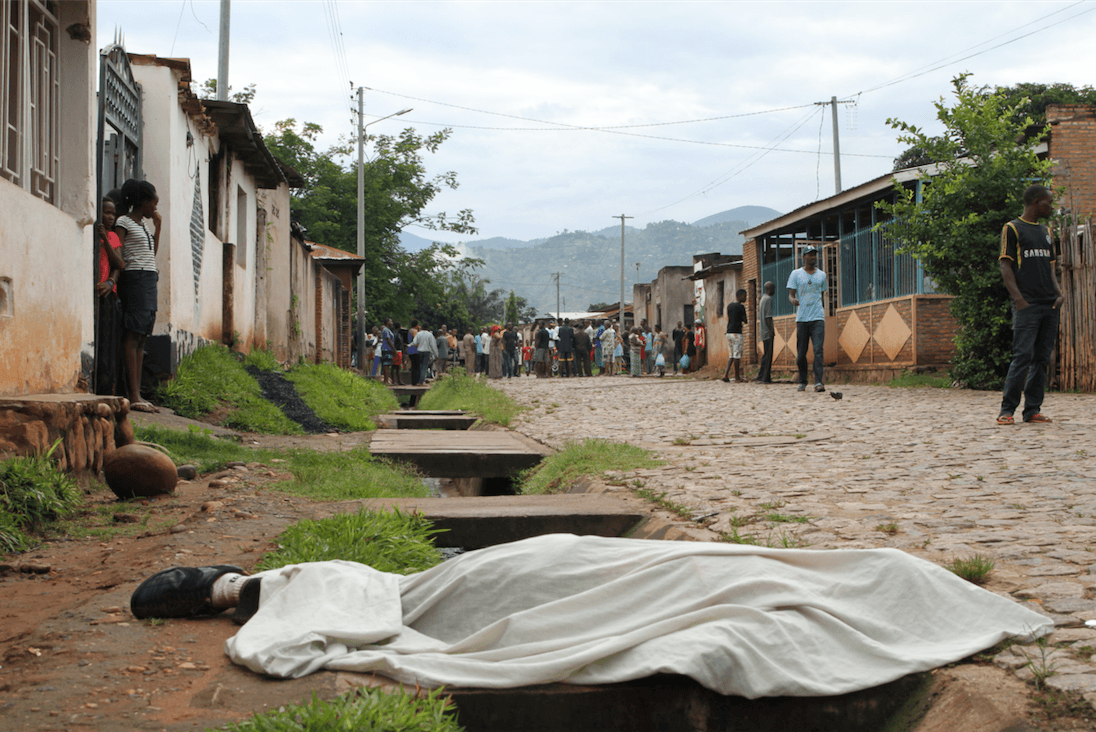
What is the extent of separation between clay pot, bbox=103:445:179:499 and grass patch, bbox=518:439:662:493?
89.9 inches

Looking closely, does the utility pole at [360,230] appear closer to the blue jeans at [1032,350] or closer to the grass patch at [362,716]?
the blue jeans at [1032,350]

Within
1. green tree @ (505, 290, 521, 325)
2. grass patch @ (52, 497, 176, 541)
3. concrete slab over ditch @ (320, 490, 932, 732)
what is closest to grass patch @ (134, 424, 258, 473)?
grass patch @ (52, 497, 176, 541)

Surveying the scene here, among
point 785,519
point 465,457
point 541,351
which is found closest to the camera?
point 785,519

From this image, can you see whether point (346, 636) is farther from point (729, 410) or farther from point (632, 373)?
point (632, 373)

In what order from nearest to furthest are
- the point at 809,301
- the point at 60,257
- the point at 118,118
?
the point at 60,257
the point at 118,118
the point at 809,301

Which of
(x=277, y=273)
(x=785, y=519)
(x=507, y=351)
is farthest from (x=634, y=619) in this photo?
(x=507, y=351)

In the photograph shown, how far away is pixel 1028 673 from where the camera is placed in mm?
2062

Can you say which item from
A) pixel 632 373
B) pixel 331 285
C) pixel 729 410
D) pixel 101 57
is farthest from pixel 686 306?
pixel 101 57

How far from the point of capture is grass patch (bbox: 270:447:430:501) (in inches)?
197

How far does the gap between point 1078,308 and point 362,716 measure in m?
11.4

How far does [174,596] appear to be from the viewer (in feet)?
8.49

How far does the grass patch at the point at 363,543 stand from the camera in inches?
127

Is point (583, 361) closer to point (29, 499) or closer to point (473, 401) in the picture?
point (473, 401)

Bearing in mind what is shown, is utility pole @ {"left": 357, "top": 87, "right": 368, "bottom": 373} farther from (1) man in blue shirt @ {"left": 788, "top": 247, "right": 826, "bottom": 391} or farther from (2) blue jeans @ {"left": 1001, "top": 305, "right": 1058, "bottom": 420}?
(2) blue jeans @ {"left": 1001, "top": 305, "right": 1058, "bottom": 420}
